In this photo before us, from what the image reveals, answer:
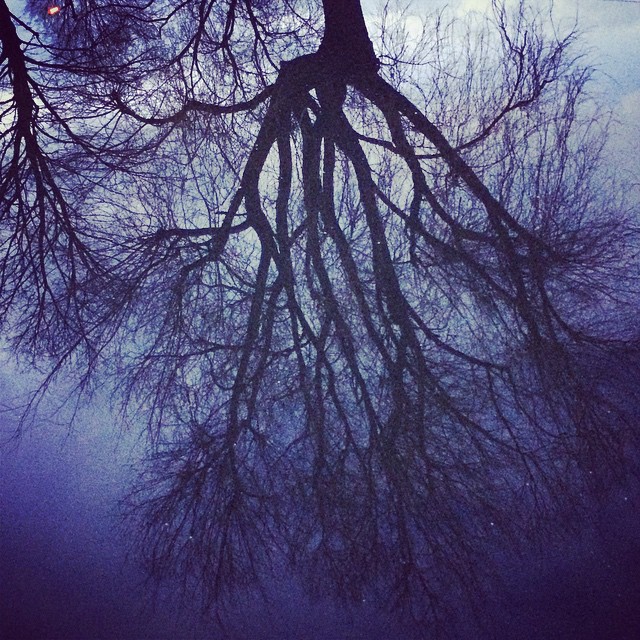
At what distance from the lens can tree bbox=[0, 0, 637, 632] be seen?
3.96 feet

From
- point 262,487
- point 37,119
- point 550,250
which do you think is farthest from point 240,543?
point 37,119

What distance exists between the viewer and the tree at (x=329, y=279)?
1207 mm

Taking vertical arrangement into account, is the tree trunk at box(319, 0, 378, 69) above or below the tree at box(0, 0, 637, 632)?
above

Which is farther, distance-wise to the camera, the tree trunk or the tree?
the tree trunk

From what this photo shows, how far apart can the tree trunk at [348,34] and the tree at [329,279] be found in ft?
0.04

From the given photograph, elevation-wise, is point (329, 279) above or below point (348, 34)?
below

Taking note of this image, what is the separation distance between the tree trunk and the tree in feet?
0.04

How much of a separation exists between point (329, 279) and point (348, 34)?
5.42 ft

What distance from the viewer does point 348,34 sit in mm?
2818

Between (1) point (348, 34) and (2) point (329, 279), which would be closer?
(2) point (329, 279)

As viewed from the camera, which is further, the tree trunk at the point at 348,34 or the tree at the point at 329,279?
the tree trunk at the point at 348,34

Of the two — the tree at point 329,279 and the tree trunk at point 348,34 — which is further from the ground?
the tree trunk at point 348,34

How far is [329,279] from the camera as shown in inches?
70.4

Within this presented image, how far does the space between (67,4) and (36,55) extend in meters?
0.55
